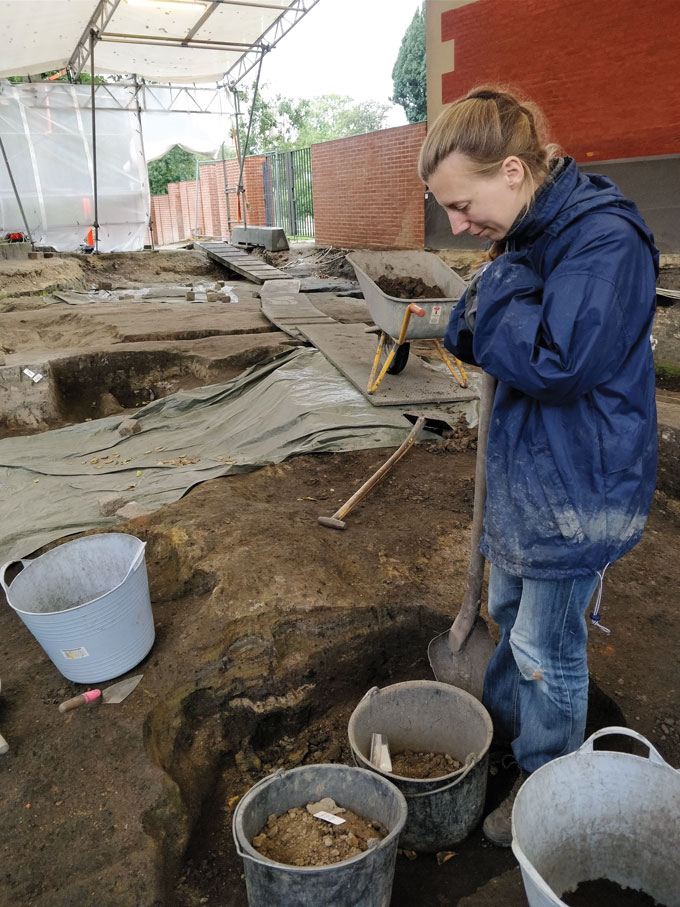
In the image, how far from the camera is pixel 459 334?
1.66m

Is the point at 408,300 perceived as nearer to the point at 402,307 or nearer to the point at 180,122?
the point at 402,307

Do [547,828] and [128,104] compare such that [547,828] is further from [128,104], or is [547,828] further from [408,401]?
[128,104]

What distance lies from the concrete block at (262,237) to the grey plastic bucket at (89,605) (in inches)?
496

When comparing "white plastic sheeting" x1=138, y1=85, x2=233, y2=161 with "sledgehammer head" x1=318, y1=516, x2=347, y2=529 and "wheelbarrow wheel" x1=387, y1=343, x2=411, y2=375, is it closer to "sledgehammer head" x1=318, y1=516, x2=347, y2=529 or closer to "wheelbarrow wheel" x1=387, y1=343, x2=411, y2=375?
"wheelbarrow wheel" x1=387, y1=343, x2=411, y2=375

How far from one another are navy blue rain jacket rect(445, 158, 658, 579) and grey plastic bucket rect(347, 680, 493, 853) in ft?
2.18

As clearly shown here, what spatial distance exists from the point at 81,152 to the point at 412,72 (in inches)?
716

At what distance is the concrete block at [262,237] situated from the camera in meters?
14.2

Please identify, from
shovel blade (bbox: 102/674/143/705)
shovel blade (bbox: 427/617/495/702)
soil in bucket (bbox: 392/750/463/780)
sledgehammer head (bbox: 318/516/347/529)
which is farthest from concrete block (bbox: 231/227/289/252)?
soil in bucket (bbox: 392/750/463/780)

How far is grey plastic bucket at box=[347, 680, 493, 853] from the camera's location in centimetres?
178

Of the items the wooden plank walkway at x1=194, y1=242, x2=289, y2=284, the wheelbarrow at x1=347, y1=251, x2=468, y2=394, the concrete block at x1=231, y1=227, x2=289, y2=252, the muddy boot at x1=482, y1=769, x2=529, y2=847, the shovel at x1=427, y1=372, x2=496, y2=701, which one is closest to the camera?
the muddy boot at x1=482, y1=769, x2=529, y2=847

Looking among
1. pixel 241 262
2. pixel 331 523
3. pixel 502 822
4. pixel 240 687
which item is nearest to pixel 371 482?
pixel 331 523

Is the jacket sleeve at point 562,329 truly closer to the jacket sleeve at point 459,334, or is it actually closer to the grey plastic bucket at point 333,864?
the jacket sleeve at point 459,334

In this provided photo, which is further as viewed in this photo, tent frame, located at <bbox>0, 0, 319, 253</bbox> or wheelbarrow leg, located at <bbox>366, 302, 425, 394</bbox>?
tent frame, located at <bbox>0, 0, 319, 253</bbox>

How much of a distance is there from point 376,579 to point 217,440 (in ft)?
7.61
